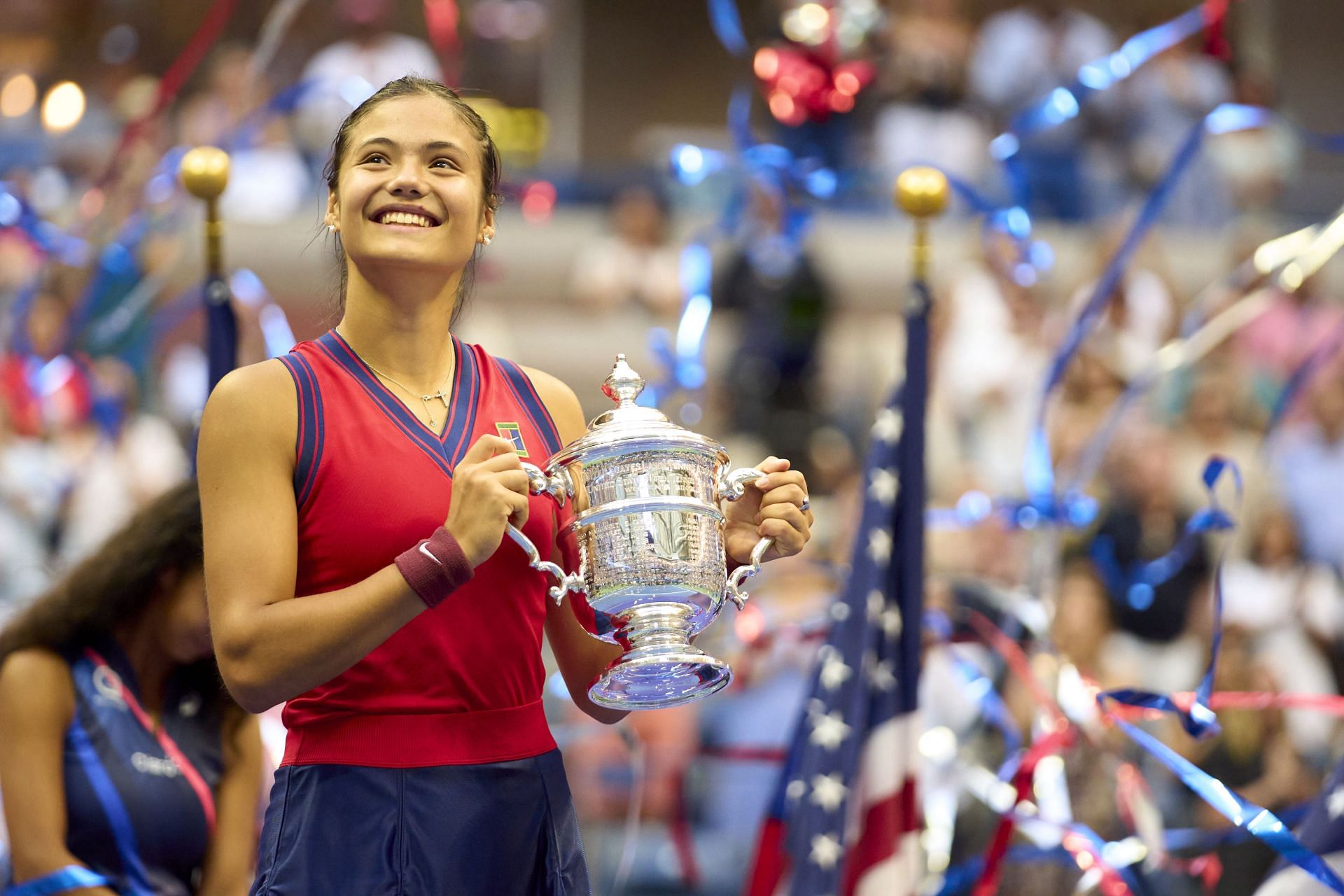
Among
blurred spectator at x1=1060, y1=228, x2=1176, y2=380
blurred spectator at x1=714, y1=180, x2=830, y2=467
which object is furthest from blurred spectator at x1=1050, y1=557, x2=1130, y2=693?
blurred spectator at x1=714, y1=180, x2=830, y2=467

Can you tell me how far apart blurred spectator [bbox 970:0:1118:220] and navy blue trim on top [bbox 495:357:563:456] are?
6269 millimetres

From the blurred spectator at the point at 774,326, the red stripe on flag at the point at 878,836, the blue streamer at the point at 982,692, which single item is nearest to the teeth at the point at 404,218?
the red stripe on flag at the point at 878,836

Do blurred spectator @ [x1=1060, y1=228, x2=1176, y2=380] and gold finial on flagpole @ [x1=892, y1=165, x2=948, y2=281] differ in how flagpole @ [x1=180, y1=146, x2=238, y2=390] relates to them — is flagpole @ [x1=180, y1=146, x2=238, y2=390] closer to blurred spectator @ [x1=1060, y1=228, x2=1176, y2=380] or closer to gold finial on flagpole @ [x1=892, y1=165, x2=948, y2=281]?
gold finial on flagpole @ [x1=892, y1=165, x2=948, y2=281]

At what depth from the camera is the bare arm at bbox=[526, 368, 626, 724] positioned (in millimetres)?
1880

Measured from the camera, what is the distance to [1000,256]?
6.44m

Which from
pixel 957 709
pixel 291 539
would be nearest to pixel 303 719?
pixel 291 539

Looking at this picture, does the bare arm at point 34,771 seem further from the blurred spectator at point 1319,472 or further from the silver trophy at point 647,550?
the blurred spectator at point 1319,472

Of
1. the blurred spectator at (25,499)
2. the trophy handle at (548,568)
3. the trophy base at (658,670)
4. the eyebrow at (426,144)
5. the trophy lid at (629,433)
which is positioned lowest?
the trophy base at (658,670)

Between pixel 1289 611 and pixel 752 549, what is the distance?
13.8 feet

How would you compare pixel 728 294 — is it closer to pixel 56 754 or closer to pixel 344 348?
pixel 56 754

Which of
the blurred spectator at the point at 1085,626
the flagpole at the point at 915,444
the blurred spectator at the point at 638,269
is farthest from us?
the blurred spectator at the point at 638,269

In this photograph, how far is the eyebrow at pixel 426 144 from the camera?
173 cm

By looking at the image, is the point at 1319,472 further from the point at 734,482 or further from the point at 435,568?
the point at 435,568

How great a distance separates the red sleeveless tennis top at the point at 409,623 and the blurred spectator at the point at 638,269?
541 cm
